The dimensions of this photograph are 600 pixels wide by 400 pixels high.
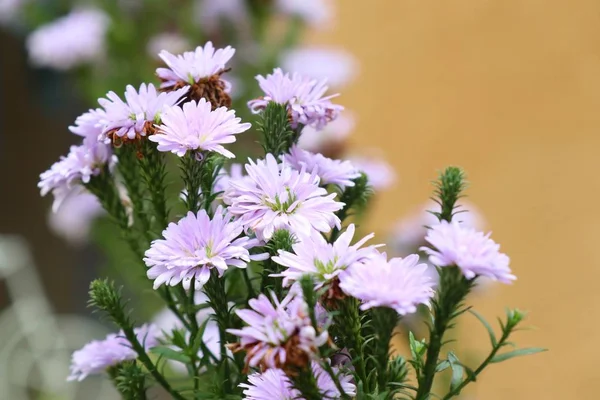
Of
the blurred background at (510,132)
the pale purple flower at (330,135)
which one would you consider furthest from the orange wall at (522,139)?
the pale purple flower at (330,135)

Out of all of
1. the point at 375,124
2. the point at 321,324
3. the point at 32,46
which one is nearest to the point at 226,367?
the point at 321,324

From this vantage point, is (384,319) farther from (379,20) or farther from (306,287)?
(379,20)

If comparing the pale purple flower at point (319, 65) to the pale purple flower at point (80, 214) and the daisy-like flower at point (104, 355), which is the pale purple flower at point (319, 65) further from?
the daisy-like flower at point (104, 355)

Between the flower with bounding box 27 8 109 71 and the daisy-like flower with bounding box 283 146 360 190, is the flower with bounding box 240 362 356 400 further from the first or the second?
the flower with bounding box 27 8 109 71

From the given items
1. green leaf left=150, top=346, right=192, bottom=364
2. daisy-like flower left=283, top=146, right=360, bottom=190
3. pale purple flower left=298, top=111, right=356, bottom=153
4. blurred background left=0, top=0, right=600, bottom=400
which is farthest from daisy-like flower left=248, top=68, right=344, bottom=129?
blurred background left=0, top=0, right=600, bottom=400

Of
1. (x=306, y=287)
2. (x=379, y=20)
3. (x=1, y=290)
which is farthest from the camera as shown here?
(x=1, y=290)
